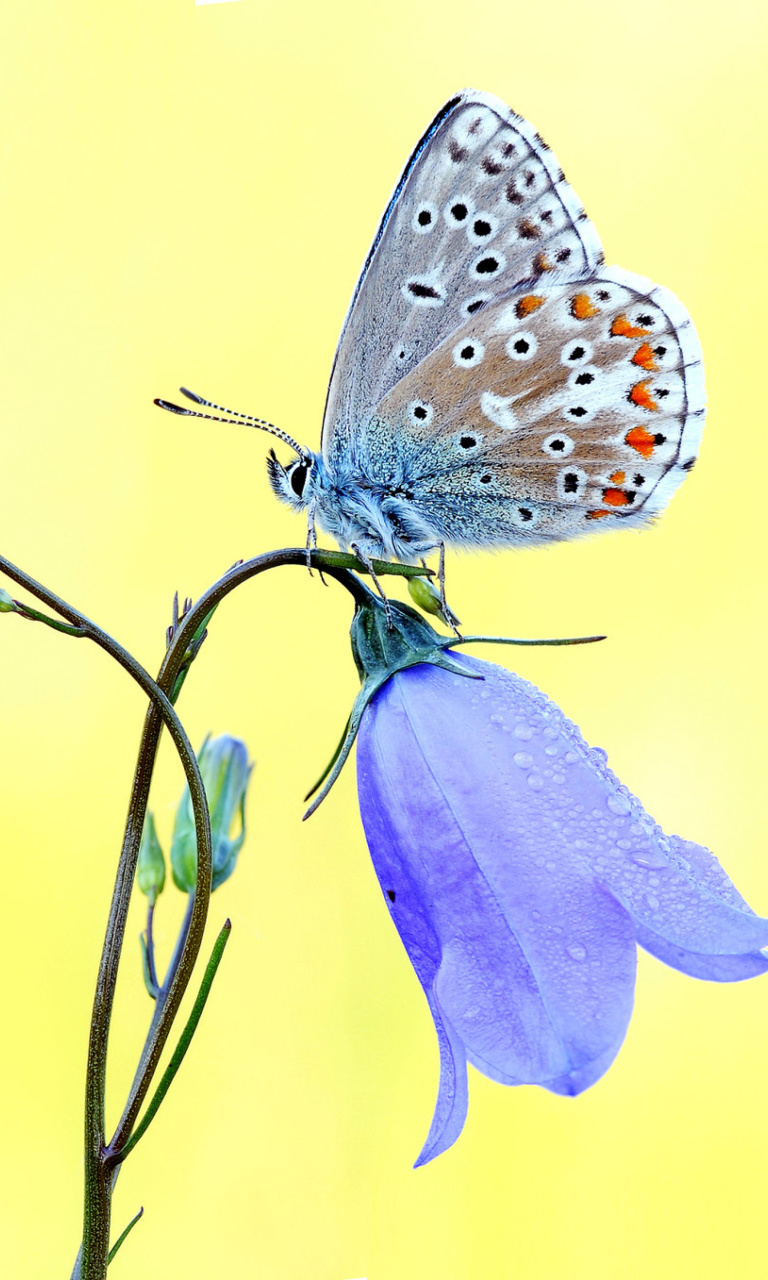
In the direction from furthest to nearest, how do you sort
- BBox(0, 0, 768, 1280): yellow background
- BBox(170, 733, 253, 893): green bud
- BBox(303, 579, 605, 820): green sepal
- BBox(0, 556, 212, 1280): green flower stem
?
BBox(0, 0, 768, 1280): yellow background → BBox(170, 733, 253, 893): green bud → BBox(303, 579, 605, 820): green sepal → BBox(0, 556, 212, 1280): green flower stem

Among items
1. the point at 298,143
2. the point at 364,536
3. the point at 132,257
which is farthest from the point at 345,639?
the point at 364,536

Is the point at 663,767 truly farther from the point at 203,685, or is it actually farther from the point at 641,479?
the point at 641,479

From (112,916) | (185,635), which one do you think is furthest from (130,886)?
(185,635)

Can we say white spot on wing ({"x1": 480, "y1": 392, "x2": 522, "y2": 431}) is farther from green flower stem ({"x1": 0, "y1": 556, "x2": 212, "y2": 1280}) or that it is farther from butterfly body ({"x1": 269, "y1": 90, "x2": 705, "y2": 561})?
green flower stem ({"x1": 0, "y1": 556, "x2": 212, "y2": 1280})

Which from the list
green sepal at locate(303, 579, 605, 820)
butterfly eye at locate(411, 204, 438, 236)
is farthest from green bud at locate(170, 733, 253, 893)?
butterfly eye at locate(411, 204, 438, 236)

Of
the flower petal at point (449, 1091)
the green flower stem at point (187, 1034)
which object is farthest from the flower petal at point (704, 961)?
the green flower stem at point (187, 1034)

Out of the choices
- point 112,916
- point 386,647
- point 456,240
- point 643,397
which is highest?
point 456,240

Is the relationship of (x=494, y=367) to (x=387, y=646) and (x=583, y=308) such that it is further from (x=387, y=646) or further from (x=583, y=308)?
(x=387, y=646)

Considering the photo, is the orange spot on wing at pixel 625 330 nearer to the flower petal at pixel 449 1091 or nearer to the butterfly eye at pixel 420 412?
the butterfly eye at pixel 420 412
